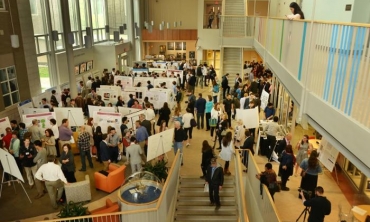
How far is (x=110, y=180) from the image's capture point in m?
9.09

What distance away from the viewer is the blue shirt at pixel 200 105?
13.1 m

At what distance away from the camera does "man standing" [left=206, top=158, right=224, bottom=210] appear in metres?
8.25

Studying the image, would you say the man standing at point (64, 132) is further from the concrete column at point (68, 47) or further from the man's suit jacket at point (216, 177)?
the concrete column at point (68, 47)

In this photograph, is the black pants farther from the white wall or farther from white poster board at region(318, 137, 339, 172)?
the white wall

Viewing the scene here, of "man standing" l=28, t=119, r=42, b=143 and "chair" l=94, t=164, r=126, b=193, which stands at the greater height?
"man standing" l=28, t=119, r=42, b=143

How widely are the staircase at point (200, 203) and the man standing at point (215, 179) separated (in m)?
0.27

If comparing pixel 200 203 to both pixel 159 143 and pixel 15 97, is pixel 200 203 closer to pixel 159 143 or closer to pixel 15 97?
pixel 159 143

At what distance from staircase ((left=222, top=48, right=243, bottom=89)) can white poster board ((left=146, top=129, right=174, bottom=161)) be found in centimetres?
1290

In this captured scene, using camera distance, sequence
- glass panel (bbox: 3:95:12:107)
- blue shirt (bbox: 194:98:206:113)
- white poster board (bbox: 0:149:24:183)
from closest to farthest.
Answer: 1. white poster board (bbox: 0:149:24:183)
2. blue shirt (bbox: 194:98:206:113)
3. glass panel (bbox: 3:95:12:107)

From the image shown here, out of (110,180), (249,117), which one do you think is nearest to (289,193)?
(249,117)

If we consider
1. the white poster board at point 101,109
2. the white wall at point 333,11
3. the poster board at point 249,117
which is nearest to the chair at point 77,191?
the white poster board at point 101,109

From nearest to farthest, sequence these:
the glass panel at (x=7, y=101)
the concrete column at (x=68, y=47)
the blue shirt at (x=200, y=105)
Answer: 1. the blue shirt at (x=200, y=105)
2. the glass panel at (x=7, y=101)
3. the concrete column at (x=68, y=47)

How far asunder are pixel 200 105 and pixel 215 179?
5.24 meters

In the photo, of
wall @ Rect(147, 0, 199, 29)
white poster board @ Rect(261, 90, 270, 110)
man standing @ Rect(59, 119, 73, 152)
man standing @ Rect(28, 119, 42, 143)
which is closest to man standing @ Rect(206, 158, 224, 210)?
man standing @ Rect(59, 119, 73, 152)
